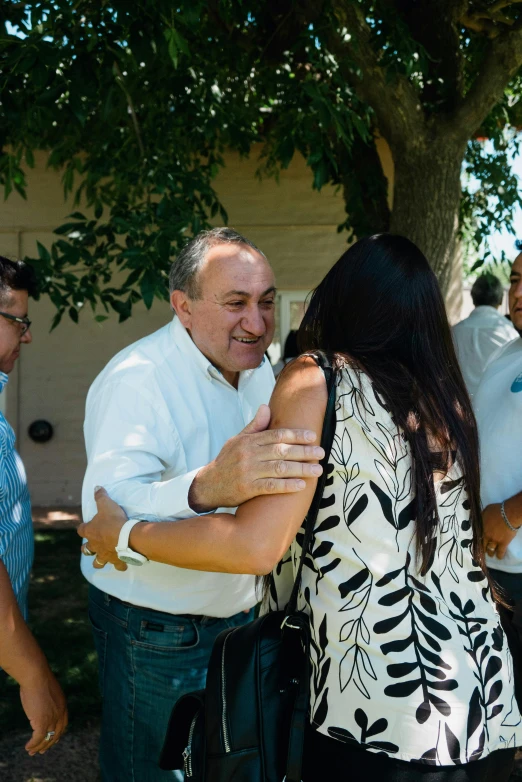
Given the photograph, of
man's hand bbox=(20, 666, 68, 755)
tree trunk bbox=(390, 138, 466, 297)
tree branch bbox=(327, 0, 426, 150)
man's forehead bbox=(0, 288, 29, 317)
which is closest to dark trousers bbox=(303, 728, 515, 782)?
man's hand bbox=(20, 666, 68, 755)

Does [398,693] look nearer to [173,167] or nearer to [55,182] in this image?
[173,167]

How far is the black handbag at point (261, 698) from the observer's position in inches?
58.0

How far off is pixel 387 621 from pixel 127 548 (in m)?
0.60

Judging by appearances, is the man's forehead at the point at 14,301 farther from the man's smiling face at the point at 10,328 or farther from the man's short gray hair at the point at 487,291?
the man's short gray hair at the point at 487,291

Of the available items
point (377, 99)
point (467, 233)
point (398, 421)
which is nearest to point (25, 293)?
point (398, 421)

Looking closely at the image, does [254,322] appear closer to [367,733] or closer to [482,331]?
[367,733]

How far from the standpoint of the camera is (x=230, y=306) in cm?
229

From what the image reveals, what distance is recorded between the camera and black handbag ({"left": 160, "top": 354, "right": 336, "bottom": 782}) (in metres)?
1.47

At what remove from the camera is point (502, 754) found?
1590 mm

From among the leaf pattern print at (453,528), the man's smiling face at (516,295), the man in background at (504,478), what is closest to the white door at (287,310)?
the man's smiling face at (516,295)

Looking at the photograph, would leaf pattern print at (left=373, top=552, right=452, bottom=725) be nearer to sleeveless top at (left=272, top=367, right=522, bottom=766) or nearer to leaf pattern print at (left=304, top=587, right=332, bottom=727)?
sleeveless top at (left=272, top=367, right=522, bottom=766)

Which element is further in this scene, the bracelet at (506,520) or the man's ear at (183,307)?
the bracelet at (506,520)

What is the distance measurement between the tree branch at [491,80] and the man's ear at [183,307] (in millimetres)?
2924

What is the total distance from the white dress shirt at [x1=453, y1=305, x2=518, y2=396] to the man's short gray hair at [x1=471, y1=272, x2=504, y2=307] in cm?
9
